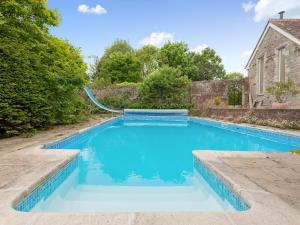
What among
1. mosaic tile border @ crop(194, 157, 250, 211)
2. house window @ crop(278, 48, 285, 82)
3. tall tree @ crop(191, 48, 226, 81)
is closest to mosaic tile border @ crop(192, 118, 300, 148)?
mosaic tile border @ crop(194, 157, 250, 211)

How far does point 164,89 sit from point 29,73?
443 inches

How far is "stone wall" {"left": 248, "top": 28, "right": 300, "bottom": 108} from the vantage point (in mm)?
10008

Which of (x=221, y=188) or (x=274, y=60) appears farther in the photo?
(x=274, y=60)

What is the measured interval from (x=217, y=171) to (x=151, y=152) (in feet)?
9.22

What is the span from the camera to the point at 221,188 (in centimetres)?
257

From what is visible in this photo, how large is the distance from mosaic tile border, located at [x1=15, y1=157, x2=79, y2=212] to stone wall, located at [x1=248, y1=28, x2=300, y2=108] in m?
9.89

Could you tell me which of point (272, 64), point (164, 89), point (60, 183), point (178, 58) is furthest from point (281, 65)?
point (178, 58)

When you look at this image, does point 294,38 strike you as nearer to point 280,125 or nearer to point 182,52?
point 280,125

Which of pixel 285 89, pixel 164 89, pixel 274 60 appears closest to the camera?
pixel 285 89

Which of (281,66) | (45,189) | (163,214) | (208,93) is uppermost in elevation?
(281,66)

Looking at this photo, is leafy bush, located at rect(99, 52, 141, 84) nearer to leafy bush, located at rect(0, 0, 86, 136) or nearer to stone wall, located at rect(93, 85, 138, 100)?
stone wall, located at rect(93, 85, 138, 100)

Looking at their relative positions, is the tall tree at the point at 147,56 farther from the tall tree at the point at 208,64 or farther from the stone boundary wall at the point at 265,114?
the stone boundary wall at the point at 265,114

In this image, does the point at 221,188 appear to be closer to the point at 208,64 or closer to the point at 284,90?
the point at 284,90

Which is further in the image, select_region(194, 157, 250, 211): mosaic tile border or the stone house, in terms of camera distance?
the stone house
